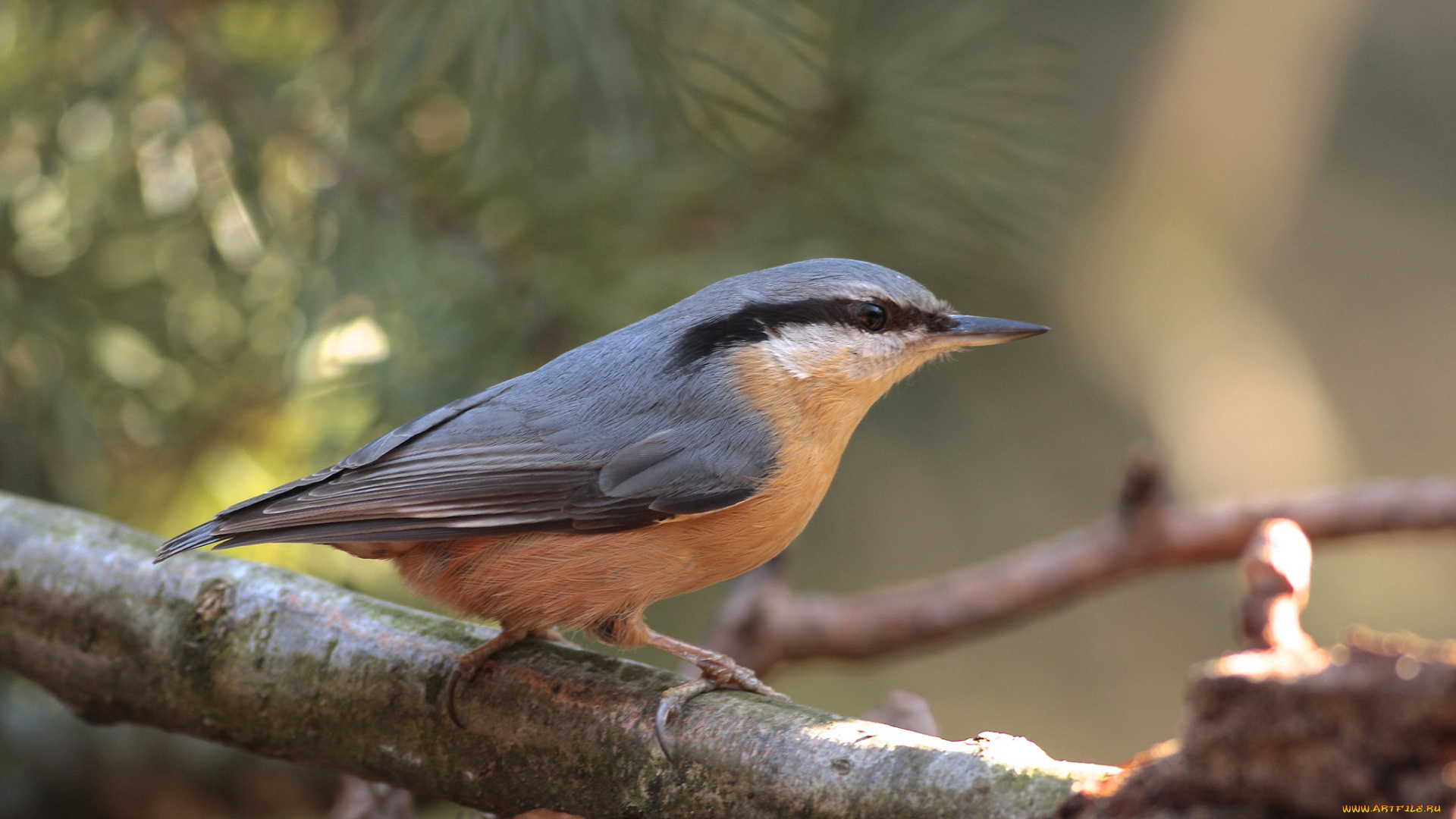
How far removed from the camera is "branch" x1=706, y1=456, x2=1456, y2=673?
214 centimetres

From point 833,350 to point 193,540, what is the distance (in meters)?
0.92

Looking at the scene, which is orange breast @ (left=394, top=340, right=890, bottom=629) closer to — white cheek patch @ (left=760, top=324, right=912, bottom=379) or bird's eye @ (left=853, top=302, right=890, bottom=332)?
white cheek patch @ (left=760, top=324, right=912, bottom=379)

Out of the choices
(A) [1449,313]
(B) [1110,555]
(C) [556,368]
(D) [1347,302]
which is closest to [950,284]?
(B) [1110,555]

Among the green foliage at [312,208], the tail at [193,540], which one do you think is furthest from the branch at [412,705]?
the green foliage at [312,208]

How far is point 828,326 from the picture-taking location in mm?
1620

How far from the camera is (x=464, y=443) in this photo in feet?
4.82

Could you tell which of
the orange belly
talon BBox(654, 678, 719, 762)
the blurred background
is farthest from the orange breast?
the blurred background

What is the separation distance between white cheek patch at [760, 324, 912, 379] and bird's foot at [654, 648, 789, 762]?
1.49ft

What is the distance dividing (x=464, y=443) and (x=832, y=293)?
0.59 m

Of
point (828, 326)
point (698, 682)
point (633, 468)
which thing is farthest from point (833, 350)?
point (698, 682)

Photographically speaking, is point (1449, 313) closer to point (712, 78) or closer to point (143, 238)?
point (712, 78)

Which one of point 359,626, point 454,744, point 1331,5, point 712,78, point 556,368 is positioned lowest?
point 454,744

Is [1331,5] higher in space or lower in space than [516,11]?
higher

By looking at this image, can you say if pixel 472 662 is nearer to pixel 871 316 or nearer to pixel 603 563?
pixel 603 563
